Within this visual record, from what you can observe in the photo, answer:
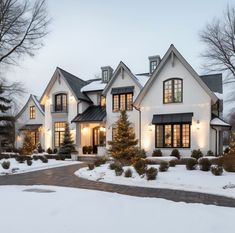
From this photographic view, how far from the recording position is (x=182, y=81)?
Result: 2098 cm

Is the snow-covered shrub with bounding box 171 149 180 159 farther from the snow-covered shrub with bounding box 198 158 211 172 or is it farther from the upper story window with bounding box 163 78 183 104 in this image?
the snow-covered shrub with bounding box 198 158 211 172

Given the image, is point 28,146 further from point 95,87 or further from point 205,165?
point 205,165

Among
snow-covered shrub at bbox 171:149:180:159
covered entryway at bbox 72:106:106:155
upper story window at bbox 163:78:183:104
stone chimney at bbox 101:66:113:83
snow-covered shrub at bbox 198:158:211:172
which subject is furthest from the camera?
stone chimney at bbox 101:66:113:83

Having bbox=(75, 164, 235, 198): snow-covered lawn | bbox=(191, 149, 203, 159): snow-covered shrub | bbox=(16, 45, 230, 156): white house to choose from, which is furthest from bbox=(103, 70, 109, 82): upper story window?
bbox=(75, 164, 235, 198): snow-covered lawn

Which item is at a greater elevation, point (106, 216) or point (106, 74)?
point (106, 74)

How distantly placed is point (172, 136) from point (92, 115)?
822 cm

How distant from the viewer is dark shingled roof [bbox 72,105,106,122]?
25.1m

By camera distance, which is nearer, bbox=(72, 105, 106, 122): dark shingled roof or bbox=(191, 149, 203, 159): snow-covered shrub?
bbox=(191, 149, 203, 159): snow-covered shrub

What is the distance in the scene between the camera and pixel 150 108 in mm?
21891

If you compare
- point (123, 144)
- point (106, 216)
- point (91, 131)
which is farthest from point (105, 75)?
point (106, 216)

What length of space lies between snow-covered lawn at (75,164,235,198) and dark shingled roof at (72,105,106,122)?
471 inches

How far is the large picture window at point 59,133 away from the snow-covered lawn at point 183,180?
14741 mm

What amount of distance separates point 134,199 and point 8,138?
2734 cm

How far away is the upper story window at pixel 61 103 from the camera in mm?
27547
